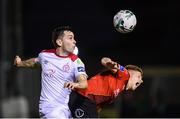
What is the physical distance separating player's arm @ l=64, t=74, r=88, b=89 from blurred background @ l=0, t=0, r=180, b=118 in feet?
26.5

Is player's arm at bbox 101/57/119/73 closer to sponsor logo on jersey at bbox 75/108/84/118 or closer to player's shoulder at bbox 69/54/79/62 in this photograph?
player's shoulder at bbox 69/54/79/62

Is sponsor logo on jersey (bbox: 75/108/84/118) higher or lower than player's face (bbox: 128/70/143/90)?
lower

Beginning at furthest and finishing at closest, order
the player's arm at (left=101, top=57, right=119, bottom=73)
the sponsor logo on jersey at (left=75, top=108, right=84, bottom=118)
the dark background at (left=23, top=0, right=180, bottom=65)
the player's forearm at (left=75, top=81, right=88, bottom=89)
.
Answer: the dark background at (left=23, top=0, right=180, bottom=65) → the sponsor logo on jersey at (left=75, top=108, right=84, bottom=118) → the player's arm at (left=101, top=57, right=119, bottom=73) → the player's forearm at (left=75, top=81, right=88, bottom=89)

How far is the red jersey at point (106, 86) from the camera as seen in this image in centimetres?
1044

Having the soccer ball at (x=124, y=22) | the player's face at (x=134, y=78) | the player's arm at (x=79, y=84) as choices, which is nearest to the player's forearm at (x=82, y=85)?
the player's arm at (x=79, y=84)

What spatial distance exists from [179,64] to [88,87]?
→ 12.7 m

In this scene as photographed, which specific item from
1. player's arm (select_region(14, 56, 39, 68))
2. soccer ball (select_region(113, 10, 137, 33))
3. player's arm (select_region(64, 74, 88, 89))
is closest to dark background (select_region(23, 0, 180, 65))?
soccer ball (select_region(113, 10, 137, 33))

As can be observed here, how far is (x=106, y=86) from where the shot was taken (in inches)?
413

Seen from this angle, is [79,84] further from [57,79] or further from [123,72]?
[123,72]

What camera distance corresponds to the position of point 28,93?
19766 millimetres

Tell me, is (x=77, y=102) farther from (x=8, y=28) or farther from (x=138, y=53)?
(x=138, y=53)

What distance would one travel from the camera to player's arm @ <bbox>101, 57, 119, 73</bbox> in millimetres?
10078

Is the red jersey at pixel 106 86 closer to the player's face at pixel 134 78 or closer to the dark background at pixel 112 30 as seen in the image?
the player's face at pixel 134 78

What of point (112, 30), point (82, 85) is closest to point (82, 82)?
point (82, 85)
